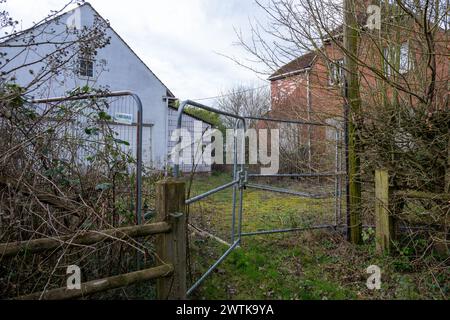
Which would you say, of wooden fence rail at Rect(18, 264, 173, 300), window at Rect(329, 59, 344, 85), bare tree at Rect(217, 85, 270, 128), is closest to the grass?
wooden fence rail at Rect(18, 264, 173, 300)

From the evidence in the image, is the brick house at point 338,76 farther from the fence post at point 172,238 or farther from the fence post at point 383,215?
the fence post at point 172,238

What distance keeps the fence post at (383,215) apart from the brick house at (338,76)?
1.05m

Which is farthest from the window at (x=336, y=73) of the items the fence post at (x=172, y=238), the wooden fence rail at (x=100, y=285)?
the wooden fence rail at (x=100, y=285)

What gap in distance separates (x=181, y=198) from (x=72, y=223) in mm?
966

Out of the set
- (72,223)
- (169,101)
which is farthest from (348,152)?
(169,101)

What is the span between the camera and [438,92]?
152 inches

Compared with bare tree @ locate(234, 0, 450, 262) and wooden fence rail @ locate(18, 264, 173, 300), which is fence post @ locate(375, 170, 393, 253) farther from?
wooden fence rail @ locate(18, 264, 173, 300)

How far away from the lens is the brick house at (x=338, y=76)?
3.92 meters

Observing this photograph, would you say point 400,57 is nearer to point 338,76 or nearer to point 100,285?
point 338,76

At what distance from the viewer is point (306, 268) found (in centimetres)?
413
